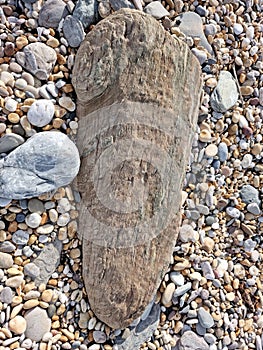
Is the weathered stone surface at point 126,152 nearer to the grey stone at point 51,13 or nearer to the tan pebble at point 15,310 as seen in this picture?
the grey stone at point 51,13

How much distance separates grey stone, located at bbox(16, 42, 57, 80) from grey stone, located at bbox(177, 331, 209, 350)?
3.73 feet

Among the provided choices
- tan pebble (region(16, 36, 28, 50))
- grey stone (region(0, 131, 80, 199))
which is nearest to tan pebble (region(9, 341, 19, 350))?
grey stone (region(0, 131, 80, 199))

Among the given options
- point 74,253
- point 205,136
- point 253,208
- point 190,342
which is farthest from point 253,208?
point 74,253

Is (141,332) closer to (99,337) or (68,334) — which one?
(99,337)

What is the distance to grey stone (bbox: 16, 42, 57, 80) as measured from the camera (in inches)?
67.1

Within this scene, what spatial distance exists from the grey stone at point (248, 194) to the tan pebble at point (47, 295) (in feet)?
3.03

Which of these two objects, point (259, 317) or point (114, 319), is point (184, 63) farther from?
point (259, 317)

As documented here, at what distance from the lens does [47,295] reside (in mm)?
1688

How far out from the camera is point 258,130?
2129 mm

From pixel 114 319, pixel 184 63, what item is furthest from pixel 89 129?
pixel 114 319

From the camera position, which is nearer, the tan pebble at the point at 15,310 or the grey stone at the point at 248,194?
the tan pebble at the point at 15,310


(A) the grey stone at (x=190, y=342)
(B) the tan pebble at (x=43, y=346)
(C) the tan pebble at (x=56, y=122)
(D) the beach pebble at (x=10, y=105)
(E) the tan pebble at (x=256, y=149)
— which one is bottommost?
(A) the grey stone at (x=190, y=342)

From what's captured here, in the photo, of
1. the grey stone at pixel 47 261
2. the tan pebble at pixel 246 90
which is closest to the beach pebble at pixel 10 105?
the grey stone at pixel 47 261

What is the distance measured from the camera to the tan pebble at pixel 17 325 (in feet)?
5.33
